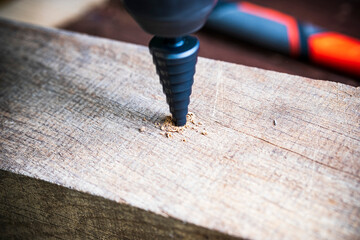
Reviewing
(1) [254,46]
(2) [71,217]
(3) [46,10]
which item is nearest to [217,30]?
(1) [254,46]

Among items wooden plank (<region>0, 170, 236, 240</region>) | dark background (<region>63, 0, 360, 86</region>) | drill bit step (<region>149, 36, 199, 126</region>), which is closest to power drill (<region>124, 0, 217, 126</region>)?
drill bit step (<region>149, 36, 199, 126</region>)

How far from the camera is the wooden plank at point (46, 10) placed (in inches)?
62.4

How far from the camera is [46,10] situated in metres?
1.65

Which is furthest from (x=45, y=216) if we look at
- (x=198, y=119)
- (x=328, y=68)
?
(x=328, y=68)

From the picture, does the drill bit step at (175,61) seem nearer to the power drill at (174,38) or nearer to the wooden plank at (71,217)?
the power drill at (174,38)

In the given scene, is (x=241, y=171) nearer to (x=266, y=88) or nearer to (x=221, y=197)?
(x=221, y=197)

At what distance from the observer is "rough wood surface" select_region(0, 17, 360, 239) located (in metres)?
0.59

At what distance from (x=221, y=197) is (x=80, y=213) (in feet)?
0.87

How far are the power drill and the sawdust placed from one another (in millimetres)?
13

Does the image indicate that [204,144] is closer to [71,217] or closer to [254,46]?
[71,217]

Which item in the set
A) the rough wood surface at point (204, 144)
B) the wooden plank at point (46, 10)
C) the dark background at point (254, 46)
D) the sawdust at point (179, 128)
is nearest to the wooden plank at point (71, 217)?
the rough wood surface at point (204, 144)

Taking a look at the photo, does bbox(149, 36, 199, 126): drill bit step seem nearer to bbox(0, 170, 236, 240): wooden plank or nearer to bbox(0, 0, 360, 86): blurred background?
bbox(0, 170, 236, 240): wooden plank

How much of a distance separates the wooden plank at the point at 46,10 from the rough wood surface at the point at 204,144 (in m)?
0.75

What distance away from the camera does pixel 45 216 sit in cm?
73
